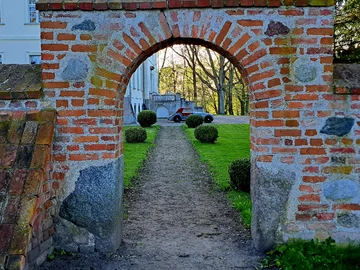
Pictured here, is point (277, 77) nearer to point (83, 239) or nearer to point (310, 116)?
point (310, 116)

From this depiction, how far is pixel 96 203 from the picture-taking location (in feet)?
14.3

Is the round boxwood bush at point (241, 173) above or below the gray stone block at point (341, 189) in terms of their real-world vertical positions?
below

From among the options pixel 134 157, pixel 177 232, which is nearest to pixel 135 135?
pixel 134 157

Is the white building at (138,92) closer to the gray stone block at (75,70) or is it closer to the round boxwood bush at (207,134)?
the round boxwood bush at (207,134)

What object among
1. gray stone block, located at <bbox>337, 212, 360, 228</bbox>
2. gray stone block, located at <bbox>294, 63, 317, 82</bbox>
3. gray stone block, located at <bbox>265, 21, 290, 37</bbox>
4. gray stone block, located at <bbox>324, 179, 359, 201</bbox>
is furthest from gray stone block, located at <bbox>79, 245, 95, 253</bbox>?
gray stone block, located at <bbox>265, 21, 290, 37</bbox>

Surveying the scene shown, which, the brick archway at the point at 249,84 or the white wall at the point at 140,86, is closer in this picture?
the brick archway at the point at 249,84

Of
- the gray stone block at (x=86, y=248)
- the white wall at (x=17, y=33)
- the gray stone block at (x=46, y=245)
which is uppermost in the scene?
the white wall at (x=17, y=33)

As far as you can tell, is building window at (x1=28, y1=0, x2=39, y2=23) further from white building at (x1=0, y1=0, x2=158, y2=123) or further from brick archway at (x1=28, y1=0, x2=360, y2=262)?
brick archway at (x1=28, y1=0, x2=360, y2=262)

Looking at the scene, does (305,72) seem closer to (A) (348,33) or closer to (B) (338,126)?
(B) (338,126)

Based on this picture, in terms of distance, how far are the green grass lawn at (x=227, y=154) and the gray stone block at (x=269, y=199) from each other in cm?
117

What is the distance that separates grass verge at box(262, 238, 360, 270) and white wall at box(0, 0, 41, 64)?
19.0m

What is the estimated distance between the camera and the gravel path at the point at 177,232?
430 centimetres

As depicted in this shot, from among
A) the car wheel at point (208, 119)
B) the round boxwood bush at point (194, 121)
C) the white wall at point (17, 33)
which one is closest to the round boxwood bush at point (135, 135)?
the round boxwood bush at point (194, 121)

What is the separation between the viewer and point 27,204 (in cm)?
373
